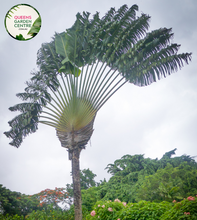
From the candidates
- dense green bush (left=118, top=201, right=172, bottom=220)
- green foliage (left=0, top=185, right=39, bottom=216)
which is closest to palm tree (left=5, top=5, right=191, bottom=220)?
dense green bush (left=118, top=201, right=172, bottom=220)

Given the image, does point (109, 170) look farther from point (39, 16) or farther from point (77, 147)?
point (39, 16)

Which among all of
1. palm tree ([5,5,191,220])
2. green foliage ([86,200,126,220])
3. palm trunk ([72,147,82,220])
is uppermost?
palm tree ([5,5,191,220])

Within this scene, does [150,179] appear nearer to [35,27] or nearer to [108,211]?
[108,211]

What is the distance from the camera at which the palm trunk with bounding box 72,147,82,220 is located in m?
6.22

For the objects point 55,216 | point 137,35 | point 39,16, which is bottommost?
point 55,216

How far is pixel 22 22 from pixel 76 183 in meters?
5.79

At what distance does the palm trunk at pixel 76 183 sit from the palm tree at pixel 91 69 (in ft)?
0.11

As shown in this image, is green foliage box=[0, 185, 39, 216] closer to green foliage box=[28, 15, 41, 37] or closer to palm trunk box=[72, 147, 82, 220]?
palm trunk box=[72, 147, 82, 220]

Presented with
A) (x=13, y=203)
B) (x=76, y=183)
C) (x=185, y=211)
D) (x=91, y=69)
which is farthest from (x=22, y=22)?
(x=13, y=203)

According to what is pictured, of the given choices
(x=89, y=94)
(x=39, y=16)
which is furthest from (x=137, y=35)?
(x=39, y=16)

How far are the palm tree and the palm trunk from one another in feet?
0.11

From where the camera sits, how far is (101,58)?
8.26 m

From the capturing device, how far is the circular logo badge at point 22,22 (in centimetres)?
551

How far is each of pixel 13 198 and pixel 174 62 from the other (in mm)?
12335
